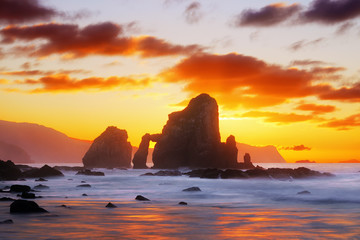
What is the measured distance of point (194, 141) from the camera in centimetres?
12425

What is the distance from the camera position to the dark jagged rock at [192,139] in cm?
12094

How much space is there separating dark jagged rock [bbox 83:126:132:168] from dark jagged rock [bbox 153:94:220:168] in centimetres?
3360

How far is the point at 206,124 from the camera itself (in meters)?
125

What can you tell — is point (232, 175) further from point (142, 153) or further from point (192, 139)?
point (142, 153)

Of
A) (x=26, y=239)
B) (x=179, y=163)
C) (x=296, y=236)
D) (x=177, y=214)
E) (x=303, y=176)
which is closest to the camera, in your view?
(x=26, y=239)

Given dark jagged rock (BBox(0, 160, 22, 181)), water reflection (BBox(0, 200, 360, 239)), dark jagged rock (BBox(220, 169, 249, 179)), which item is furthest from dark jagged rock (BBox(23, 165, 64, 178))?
water reflection (BBox(0, 200, 360, 239))

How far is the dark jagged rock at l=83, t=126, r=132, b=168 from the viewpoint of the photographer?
159 metres

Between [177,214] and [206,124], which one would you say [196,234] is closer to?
[177,214]

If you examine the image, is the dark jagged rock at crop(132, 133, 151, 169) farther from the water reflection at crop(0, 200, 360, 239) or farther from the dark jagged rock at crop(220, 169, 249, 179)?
the water reflection at crop(0, 200, 360, 239)

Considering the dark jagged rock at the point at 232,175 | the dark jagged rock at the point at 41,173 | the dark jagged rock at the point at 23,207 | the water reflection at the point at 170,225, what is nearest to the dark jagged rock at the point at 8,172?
the dark jagged rock at the point at 41,173

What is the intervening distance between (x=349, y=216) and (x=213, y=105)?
4310 inches

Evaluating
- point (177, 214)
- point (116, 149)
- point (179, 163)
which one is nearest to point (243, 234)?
point (177, 214)

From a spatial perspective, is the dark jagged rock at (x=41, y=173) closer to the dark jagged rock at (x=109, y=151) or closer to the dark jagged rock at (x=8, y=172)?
the dark jagged rock at (x=8, y=172)

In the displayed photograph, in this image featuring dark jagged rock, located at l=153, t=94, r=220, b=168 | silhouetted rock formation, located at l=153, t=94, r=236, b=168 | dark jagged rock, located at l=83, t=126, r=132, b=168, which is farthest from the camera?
dark jagged rock, located at l=83, t=126, r=132, b=168
